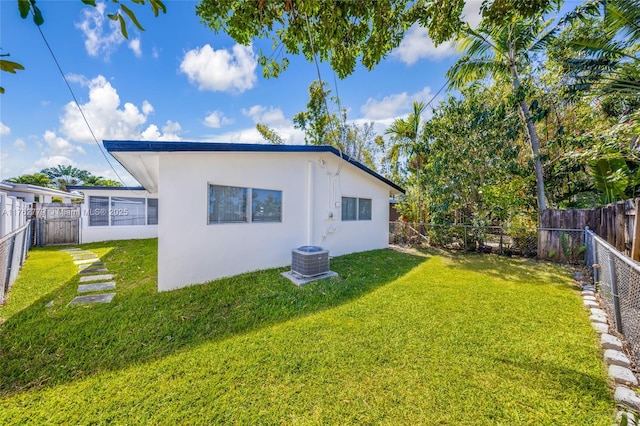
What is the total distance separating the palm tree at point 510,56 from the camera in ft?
26.3

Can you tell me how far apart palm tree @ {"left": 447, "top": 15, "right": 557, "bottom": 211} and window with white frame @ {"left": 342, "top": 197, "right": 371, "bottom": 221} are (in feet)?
19.3

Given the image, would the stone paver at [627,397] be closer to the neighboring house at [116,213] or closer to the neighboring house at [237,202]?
the neighboring house at [237,202]

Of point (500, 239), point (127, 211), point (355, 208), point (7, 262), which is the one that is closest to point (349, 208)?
point (355, 208)

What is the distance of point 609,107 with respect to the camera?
7605 mm

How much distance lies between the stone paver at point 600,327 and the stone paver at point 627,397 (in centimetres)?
151

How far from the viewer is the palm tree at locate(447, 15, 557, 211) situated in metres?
8.02

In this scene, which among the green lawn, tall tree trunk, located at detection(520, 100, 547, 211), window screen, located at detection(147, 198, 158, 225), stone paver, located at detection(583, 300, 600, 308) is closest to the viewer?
the green lawn

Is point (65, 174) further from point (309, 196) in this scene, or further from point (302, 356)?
point (302, 356)

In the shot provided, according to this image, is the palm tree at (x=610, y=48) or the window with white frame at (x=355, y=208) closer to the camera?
the palm tree at (x=610, y=48)

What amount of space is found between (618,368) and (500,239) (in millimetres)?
7279

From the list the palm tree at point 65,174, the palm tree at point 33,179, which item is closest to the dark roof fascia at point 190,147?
the palm tree at point 33,179

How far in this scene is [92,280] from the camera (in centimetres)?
570

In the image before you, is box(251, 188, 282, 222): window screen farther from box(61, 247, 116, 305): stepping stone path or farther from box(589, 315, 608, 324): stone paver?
box(589, 315, 608, 324): stone paver

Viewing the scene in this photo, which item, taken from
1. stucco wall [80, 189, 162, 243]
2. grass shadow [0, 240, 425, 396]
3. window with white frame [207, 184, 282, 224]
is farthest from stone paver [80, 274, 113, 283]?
stucco wall [80, 189, 162, 243]
